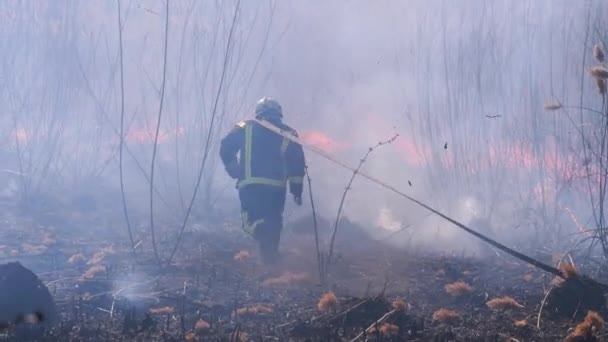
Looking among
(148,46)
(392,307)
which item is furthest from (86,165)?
(392,307)

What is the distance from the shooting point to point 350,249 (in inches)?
291

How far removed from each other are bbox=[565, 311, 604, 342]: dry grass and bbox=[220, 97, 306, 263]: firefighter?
11.4 feet

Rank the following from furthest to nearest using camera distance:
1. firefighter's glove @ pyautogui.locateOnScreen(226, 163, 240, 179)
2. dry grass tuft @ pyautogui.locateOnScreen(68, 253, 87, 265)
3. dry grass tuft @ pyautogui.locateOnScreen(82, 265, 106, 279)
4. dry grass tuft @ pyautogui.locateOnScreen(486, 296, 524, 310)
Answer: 1. firefighter's glove @ pyautogui.locateOnScreen(226, 163, 240, 179)
2. dry grass tuft @ pyautogui.locateOnScreen(68, 253, 87, 265)
3. dry grass tuft @ pyautogui.locateOnScreen(82, 265, 106, 279)
4. dry grass tuft @ pyautogui.locateOnScreen(486, 296, 524, 310)

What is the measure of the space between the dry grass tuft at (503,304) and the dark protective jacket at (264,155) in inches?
107

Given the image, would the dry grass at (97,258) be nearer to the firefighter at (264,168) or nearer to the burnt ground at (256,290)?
the burnt ground at (256,290)

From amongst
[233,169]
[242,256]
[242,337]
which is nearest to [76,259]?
[242,256]

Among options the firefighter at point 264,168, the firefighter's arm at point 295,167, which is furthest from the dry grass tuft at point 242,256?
the firefighter's arm at point 295,167

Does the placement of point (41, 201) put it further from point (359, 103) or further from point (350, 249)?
point (359, 103)

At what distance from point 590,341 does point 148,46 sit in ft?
32.2

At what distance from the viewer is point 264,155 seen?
22.4 ft

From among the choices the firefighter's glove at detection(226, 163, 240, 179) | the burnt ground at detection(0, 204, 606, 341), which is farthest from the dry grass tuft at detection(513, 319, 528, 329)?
the firefighter's glove at detection(226, 163, 240, 179)

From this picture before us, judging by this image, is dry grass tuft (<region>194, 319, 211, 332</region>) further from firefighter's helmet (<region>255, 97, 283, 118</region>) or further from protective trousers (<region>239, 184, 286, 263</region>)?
firefighter's helmet (<region>255, 97, 283, 118</region>)

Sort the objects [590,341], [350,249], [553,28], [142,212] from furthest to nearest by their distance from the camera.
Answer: [142,212] < [553,28] < [350,249] < [590,341]

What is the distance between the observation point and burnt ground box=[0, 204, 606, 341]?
159 inches
